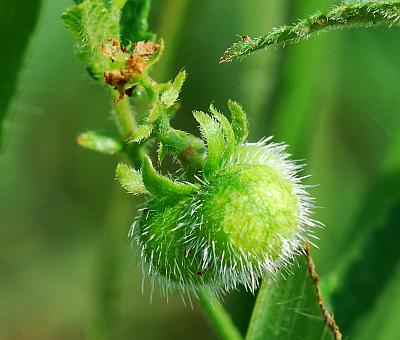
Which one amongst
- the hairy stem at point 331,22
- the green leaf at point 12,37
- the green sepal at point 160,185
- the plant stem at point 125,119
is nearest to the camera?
the hairy stem at point 331,22

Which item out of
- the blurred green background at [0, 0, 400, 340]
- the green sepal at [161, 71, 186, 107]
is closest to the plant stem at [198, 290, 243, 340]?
the blurred green background at [0, 0, 400, 340]

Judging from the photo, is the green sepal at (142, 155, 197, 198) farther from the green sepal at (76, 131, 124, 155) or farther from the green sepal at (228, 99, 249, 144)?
the green sepal at (76, 131, 124, 155)

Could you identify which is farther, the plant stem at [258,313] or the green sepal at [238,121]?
the plant stem at [258,313]

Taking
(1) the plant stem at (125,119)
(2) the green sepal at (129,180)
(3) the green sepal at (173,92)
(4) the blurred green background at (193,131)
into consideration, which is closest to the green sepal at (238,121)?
(3) the green sepal at (173,92)

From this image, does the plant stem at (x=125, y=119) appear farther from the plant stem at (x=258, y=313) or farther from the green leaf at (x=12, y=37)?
the plant stem at (x=258, y=313)

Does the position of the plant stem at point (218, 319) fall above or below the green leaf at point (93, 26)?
below

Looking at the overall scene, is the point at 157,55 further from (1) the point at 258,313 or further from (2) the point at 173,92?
(1) the point at 258,313

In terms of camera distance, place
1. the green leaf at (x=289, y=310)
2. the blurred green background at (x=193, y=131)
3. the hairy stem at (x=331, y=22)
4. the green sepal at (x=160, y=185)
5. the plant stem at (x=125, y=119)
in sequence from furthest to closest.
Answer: the blurred green background at (x=193, y=131) → the plant stem at (x=125, y=119) → the green leaf at (x=289, y=310) → the green sepal at (x=160, y=185) → the hairy stem at (x=331, y=22)
